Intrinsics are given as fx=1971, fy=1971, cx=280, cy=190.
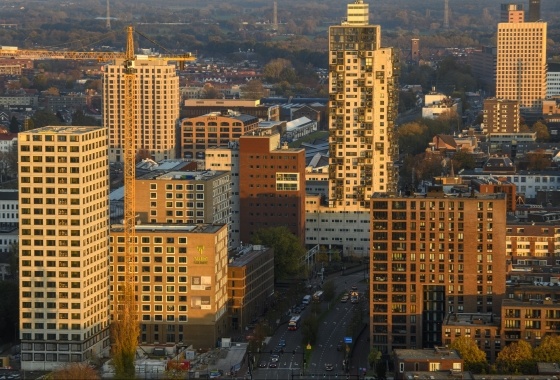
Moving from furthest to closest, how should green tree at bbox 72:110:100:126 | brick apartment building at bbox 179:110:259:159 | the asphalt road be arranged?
green tree at bbox 72:110:100:126 → brick apartment building at bbox 179:110:259:159 → the asphalt road

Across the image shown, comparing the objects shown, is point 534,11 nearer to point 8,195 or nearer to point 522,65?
point 522,65

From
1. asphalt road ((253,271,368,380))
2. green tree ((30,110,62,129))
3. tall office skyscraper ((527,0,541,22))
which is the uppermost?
tall office skyscraper ((527,0,541,22))

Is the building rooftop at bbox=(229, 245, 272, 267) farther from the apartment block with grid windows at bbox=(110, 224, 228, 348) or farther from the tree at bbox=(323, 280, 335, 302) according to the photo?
the apartment block with grid windows at bbox=(110, 224, 228, 348)

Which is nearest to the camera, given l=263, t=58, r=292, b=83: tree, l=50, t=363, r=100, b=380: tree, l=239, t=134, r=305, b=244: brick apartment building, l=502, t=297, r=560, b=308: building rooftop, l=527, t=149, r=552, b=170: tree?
l=50, t=363, r=100, b=380: tree

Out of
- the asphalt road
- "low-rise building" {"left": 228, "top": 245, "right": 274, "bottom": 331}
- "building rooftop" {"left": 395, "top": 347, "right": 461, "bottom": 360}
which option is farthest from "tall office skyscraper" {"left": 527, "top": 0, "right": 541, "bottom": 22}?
"building rooftop" {"left": 395, "top": 347, "right": 461, "bottom": 360}

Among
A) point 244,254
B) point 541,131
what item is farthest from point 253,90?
point 244,254

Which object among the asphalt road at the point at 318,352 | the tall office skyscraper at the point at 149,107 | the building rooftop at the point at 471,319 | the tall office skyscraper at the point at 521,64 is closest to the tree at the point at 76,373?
the asphalt road at the point at 318,352
